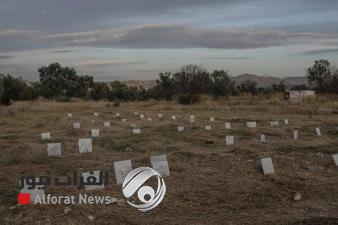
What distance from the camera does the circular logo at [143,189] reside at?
17.5 ft

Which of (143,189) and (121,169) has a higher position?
(121,169)

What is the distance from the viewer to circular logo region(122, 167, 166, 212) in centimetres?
534

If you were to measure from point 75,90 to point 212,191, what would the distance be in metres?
59.2

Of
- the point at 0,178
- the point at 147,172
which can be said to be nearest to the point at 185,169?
the point at 147,172

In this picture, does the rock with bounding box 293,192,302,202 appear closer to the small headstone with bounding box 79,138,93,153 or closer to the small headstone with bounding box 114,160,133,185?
Result: the small headstone with bounding box 114,160,133,185

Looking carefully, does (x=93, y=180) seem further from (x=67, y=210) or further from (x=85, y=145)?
(x=85, y=145)

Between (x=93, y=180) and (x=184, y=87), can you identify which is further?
(x=184, y=87)

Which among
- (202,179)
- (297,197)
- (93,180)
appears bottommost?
(297,197)

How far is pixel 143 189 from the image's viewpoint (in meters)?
5.68

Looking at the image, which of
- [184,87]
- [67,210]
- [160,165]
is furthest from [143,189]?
[184,87]

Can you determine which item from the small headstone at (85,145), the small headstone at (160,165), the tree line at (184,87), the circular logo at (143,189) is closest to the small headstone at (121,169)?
the circular logo at (143,189)

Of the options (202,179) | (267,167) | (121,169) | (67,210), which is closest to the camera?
(67,210)

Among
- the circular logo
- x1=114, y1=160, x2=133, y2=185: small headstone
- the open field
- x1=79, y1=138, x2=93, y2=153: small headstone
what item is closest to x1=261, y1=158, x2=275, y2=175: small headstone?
the open field

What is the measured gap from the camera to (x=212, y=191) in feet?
19.3
